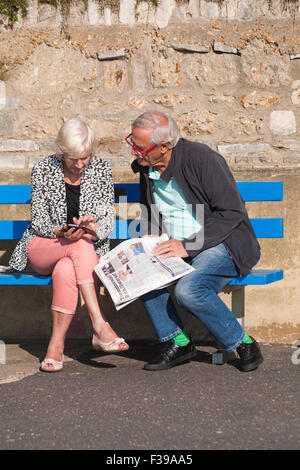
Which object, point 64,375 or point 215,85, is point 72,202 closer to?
point 64,375

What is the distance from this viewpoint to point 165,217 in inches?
156

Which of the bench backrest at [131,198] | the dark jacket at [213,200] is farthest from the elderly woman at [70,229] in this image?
the dark jacket at [213,200]

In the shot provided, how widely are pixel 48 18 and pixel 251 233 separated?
2.42 meters

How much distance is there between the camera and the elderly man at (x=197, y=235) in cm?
364

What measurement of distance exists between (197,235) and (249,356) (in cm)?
67

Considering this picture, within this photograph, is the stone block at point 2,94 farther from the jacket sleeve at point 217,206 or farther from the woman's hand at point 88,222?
the jacket sleeve at point 217,206

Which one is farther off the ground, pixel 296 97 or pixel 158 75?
pixel 158 75

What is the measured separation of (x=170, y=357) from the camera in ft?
12.5

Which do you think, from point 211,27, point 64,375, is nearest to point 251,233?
point 64,375

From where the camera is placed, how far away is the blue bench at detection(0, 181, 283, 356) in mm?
3928

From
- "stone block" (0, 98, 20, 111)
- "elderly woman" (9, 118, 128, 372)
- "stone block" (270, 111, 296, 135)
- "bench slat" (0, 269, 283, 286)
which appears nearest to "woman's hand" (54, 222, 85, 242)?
"elderly woman" (9, 118, 128, 372)

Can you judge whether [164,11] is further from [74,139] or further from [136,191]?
[74,139]

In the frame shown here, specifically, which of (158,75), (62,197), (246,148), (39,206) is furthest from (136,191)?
(158,75)
